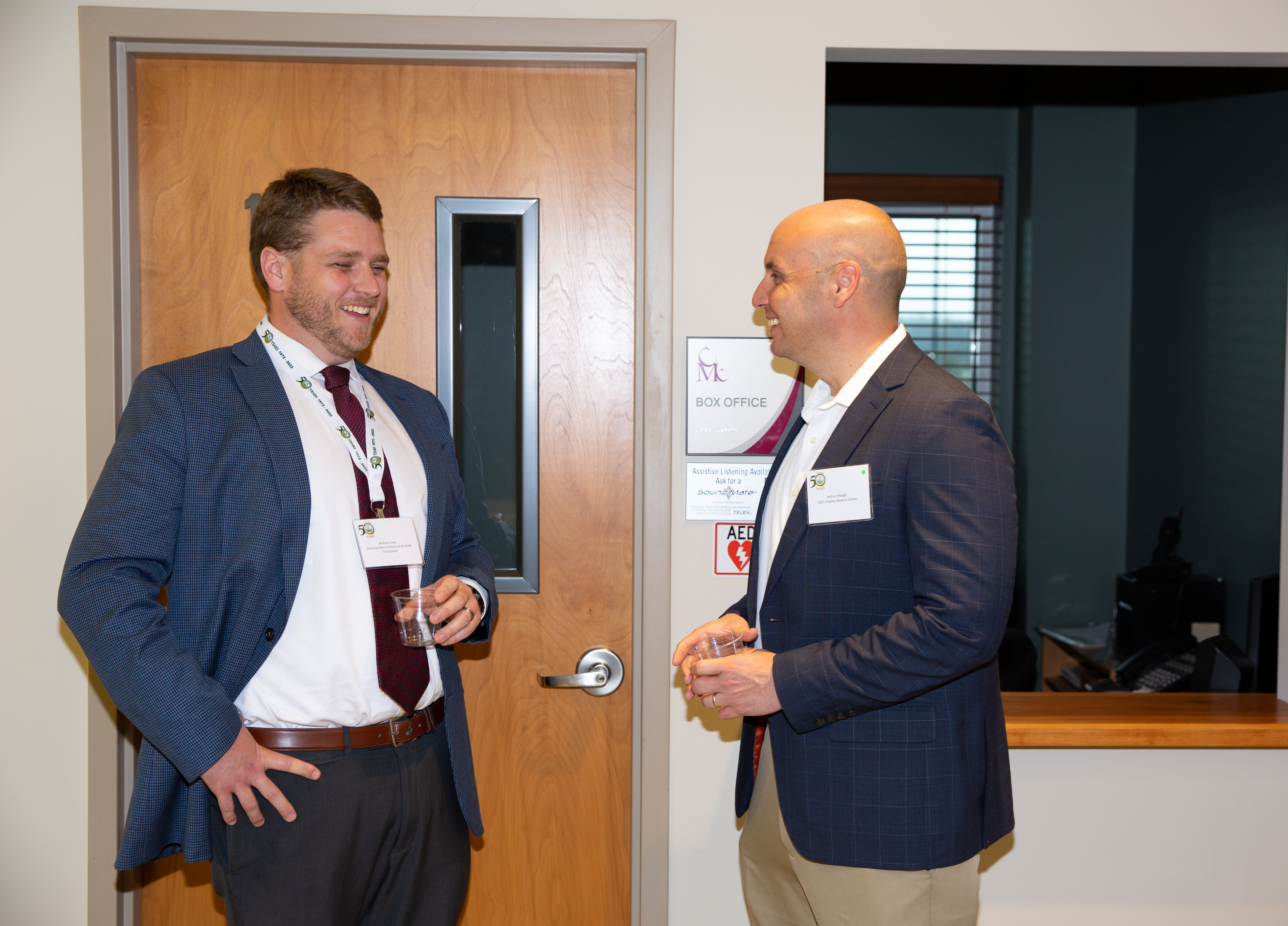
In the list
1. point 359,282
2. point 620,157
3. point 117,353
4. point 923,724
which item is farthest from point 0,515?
point 923,724

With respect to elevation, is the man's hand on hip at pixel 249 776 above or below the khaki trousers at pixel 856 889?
above

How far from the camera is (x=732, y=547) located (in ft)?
7.15

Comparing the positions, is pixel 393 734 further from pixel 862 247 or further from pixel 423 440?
pixel 862 247

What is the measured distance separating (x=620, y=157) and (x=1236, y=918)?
2.36 meters

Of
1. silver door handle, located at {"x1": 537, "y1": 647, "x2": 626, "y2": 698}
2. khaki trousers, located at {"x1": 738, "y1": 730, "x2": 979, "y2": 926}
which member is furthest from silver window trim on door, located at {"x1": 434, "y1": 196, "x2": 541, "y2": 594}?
khaki trousers, located at {"x1": 738, "y1": 730, "x2": 979, "y2": 926}

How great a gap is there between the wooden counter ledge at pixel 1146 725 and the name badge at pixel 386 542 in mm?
1355

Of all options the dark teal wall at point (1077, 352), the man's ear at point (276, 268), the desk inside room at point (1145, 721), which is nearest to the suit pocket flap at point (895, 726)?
the desk inside room at point (1145, 721)

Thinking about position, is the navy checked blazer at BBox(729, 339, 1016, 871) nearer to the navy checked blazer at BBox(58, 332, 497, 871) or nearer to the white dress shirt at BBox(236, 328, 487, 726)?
the white dress shirt at BBox(236, 328, 487, 726)

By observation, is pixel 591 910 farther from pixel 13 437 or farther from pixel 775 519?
pixel 13 437

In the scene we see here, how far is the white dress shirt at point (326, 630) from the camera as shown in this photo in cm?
154

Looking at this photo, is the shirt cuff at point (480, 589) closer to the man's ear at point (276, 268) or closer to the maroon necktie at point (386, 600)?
the maroon necktie at point (386, 600)

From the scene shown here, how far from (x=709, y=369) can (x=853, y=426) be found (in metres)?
0.65

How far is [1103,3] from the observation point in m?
2.16

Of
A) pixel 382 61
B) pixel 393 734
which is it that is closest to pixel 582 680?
pixel 393 734
